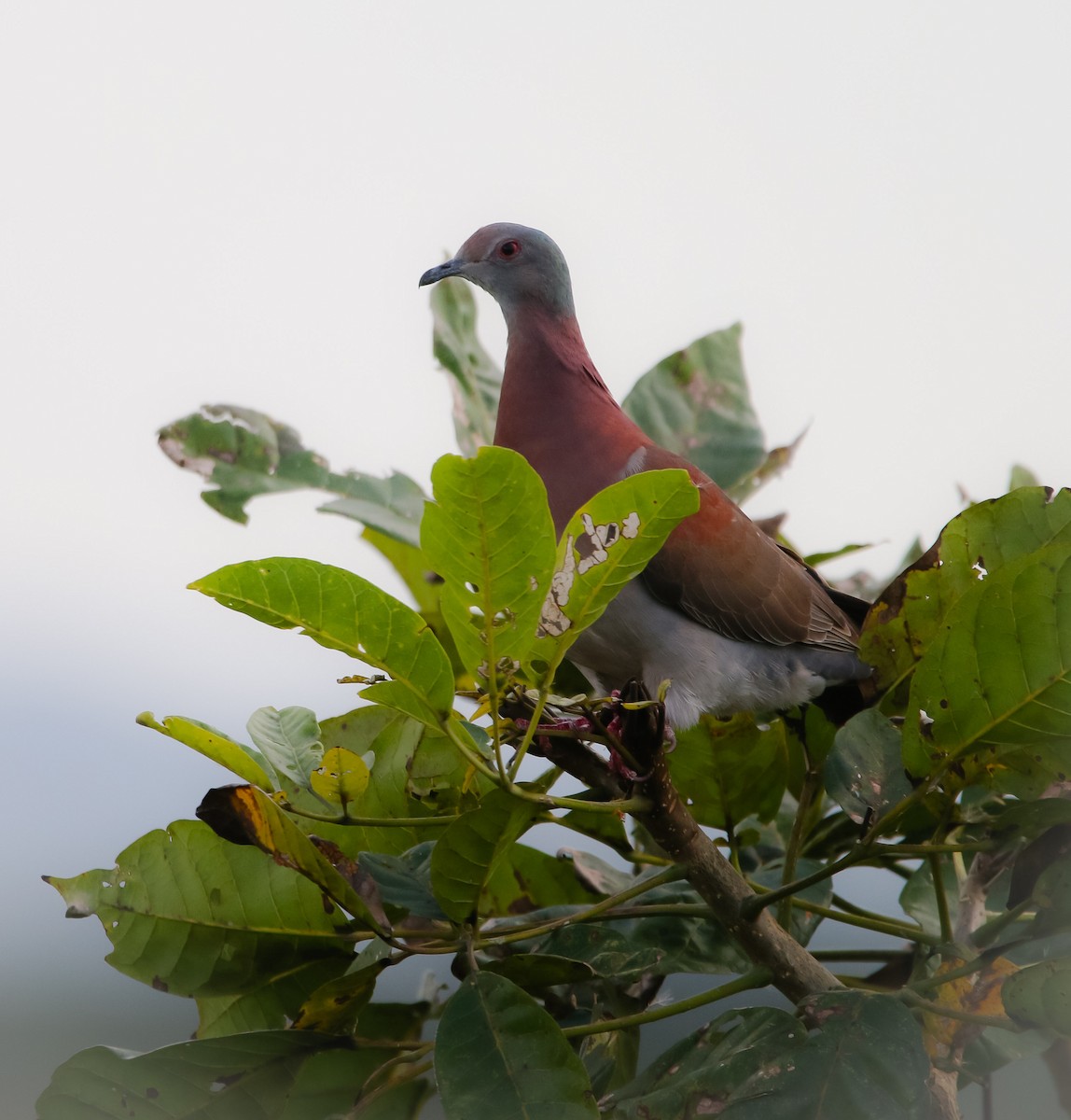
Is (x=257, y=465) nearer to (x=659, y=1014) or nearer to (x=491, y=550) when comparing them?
(x=491, y=550)

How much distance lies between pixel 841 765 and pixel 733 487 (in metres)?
0.73

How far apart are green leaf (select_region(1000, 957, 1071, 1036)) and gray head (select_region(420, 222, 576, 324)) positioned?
1.31m

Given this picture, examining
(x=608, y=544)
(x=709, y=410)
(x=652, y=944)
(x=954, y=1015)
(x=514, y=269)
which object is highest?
(x=514, y=269)

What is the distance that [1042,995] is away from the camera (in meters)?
0.95

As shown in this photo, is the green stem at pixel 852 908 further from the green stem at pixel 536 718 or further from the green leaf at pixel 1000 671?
the green stem at pixel 536 718

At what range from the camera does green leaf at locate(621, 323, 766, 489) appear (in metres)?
1.83

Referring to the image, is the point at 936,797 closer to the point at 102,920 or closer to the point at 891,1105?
the point at 891,1105

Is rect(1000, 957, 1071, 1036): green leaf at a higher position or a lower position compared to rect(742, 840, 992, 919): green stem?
lower

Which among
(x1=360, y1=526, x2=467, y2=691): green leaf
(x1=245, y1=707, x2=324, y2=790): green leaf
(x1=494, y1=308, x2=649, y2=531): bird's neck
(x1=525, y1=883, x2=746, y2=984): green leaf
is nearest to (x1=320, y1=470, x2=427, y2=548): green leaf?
(x1=360, y1=526, x2=467, y2=691): green leaf

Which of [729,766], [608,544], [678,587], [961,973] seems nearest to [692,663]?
[678,587]

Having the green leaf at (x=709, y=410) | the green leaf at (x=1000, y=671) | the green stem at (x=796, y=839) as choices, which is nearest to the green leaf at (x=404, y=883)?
the green stem at (x=796, y=839)

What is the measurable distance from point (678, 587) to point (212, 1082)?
97 cm

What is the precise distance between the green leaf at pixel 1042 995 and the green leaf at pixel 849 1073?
0.26 feet

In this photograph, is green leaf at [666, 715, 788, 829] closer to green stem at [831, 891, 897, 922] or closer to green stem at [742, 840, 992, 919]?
green stem at [831, 891, 897, 922]
